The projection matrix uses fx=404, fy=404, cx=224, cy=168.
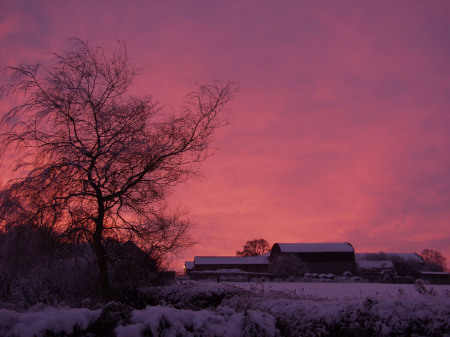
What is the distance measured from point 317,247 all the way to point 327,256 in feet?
7.93

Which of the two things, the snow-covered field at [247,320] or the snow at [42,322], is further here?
the snow-covered field at [247,320]

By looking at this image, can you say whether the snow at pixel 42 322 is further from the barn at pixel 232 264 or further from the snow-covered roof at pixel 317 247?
the barn at pixel 232 264

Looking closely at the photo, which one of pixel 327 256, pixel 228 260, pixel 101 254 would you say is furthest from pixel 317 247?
pixel 101 254

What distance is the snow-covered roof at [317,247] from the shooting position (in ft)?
226

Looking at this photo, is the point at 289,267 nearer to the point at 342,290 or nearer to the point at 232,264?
the point at 232,264

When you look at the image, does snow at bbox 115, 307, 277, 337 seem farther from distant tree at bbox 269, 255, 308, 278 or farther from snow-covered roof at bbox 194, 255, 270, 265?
snow-covered roof at bbox 194, 255, 270, 265

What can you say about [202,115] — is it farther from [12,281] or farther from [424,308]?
[424,308]

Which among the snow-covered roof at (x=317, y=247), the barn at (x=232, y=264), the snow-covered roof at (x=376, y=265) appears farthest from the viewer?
the barn at (x=232, y=264)

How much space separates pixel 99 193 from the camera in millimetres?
13477

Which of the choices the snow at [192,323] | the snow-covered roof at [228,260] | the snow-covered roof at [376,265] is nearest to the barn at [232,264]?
the snow-covered roof at [228,260]

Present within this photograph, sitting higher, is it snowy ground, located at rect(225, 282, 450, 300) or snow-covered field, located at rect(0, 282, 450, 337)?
snow-covered field, located at rect(0, 282, 450, 337)

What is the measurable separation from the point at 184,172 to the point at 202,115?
2216 mm

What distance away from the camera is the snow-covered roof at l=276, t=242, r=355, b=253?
68.8 meters

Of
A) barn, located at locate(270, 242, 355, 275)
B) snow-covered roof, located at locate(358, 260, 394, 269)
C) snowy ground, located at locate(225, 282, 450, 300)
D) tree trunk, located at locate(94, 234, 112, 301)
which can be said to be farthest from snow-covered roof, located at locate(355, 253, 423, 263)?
tree trunk, located at locate(94, 234, 112, 301)
